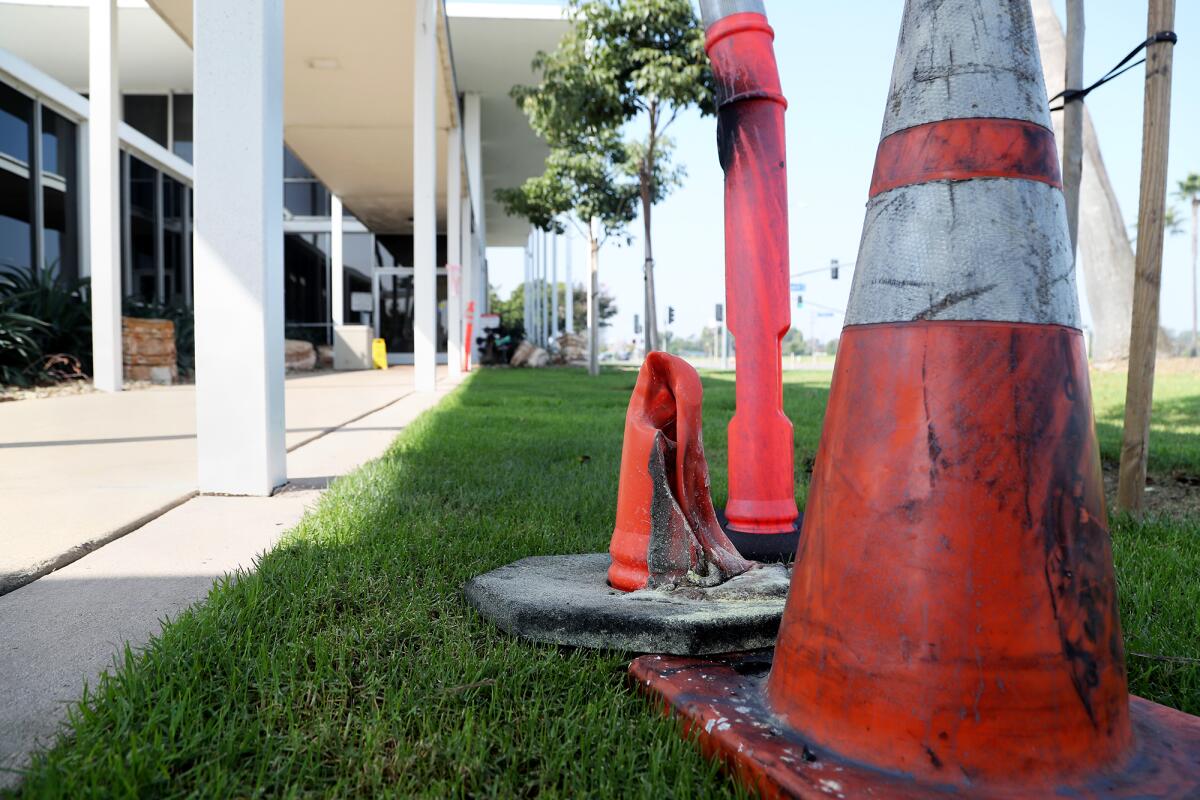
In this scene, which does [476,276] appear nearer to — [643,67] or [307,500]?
[643,67]

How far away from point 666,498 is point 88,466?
11.5 ft

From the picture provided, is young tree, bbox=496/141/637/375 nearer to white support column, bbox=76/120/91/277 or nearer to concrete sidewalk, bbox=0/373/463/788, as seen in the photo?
white support column, bbox=76/120/91/277

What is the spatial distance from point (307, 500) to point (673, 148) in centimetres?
1439

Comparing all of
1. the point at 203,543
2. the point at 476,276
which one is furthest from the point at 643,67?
the point at 476,276

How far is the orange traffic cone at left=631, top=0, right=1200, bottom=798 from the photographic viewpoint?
1.06 metres

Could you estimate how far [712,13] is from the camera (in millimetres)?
2377

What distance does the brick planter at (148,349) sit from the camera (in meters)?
10.9

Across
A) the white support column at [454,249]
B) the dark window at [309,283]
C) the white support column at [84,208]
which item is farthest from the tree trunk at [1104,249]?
the dark window at [309,283]

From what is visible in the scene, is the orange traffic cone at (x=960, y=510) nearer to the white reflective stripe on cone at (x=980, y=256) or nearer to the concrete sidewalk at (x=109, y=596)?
the white reflective stripe on cone at (x=980, y=256)

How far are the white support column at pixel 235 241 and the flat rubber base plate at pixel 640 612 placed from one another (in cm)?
195

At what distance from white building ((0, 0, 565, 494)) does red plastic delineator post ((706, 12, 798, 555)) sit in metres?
2.06

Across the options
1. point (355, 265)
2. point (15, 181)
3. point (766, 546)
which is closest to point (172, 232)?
point (15, 181)

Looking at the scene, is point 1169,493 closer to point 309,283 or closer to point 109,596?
point 109,596

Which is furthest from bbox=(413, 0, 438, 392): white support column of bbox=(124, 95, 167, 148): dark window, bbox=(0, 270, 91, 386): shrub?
bbox=(124, 95, 167, 148): dark window
